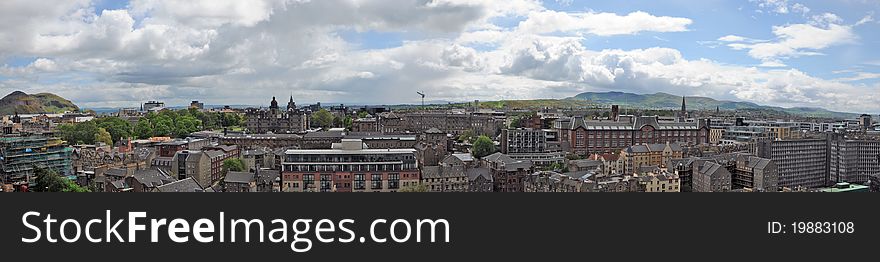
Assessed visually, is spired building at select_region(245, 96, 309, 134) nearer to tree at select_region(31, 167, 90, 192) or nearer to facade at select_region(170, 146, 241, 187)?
facade at select_region(170, 146, 241, 187)

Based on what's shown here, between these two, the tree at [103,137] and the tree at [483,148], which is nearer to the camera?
the tree at [483,148]

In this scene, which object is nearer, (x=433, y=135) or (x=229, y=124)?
(x=433, y=135)

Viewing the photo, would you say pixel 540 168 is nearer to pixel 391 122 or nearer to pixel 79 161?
pixel 79 161

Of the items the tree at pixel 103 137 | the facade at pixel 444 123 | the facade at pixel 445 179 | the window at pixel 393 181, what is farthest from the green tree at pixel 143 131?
the facade at pixel 445 179

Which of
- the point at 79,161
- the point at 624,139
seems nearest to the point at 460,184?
the point at 79,161

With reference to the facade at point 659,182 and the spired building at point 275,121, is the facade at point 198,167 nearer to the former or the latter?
the facade at point 659,182

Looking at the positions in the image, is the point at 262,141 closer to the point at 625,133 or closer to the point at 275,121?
the point at 275,121
